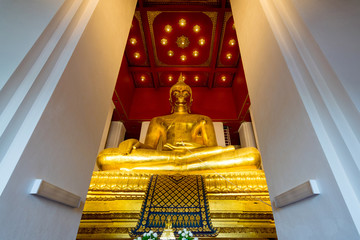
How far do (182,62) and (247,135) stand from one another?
8.95ft

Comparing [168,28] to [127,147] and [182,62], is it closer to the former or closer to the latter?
[182,62]

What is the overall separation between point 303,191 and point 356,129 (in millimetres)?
341

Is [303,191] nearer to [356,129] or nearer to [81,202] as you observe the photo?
[356,129]

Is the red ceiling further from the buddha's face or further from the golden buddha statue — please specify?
the golden buddha statue

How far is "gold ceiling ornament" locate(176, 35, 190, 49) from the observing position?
464cm

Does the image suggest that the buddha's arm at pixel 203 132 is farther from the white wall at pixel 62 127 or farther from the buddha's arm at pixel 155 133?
the white wall at pixel 62 127

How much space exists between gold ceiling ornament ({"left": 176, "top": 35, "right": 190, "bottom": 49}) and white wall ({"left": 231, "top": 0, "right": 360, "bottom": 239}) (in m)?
3.35

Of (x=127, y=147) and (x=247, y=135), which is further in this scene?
(x=247, y=135)

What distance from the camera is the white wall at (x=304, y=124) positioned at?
27.0 inches

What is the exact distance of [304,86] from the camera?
913 millimetres

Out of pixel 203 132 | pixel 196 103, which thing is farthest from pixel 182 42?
pixel 203 132

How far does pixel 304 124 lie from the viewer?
877 mm

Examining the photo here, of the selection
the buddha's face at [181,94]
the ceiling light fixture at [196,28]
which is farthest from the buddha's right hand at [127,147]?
the ceiling light fixture at [196,28]

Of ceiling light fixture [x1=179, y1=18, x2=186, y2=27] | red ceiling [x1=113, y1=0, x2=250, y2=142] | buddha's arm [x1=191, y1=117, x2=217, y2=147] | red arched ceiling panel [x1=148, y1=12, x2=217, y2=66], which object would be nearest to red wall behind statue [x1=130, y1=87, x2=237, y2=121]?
red ceiling [x1=113, y1=0, x2=250, y2=142]
